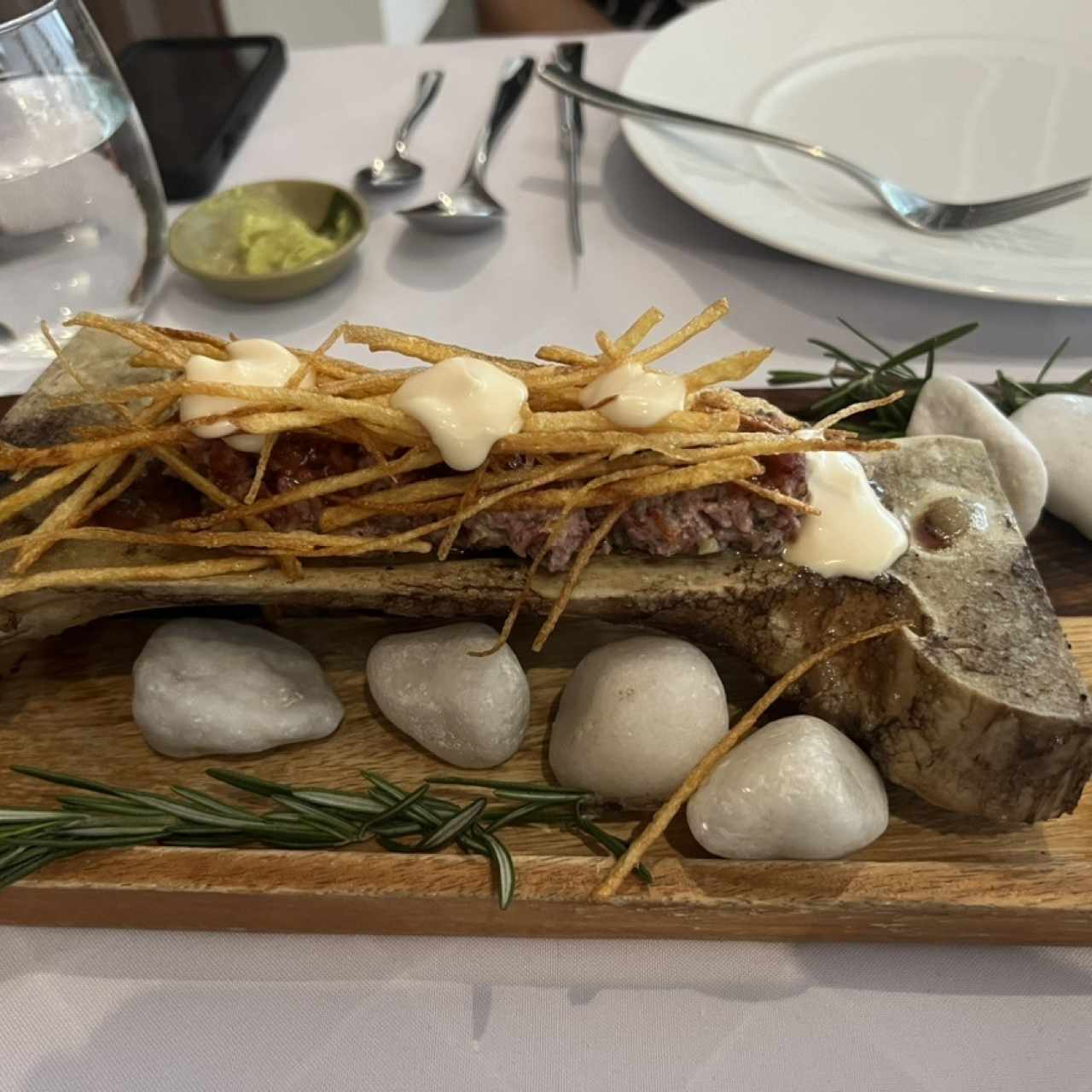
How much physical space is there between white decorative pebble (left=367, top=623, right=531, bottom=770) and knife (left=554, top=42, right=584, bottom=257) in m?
0.96

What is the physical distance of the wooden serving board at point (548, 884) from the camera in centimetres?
82

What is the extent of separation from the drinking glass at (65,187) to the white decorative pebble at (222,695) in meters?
0.71

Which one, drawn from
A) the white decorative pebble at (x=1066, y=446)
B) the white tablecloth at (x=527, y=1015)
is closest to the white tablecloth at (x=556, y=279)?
the white decorative pebble at (x=1066, y=446)

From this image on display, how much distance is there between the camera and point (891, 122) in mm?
1808

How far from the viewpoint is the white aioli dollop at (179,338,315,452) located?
95cm

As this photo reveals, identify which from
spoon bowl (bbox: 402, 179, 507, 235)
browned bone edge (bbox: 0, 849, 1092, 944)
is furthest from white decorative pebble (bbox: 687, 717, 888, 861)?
spoon bowl (bbox: 402, 179, 507, 235)

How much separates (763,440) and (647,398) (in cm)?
12

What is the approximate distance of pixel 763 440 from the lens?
935 mm

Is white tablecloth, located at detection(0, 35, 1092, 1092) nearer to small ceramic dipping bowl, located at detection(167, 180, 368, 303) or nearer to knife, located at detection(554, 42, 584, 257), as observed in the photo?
small ceramic dipping bowl, located at detection(167, 180, 368, 303)

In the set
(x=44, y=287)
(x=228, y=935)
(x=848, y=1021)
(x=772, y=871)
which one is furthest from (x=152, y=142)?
(x=848, y=1021)

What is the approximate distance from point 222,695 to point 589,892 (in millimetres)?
437

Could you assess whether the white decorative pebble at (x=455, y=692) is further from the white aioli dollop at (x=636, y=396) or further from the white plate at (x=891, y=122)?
the white plate at (x=891, y=122)

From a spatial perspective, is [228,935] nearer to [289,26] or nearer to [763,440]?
[763,440]

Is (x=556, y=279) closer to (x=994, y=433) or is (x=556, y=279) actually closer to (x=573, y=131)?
(x=573, y=131)
